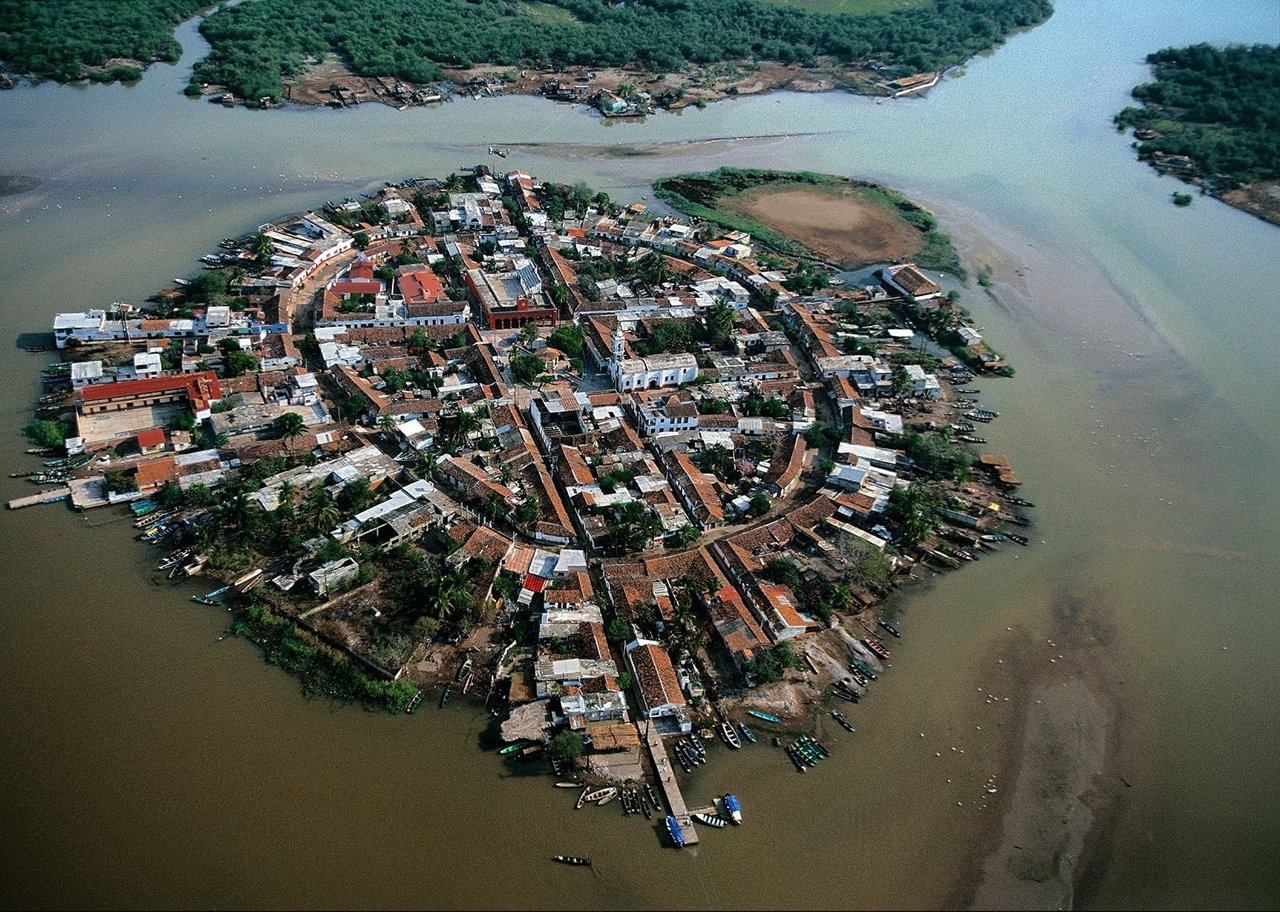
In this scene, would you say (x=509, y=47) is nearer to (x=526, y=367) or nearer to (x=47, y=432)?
(x=526, y=367)

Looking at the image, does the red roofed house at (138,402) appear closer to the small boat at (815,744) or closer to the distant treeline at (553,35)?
the small boat at (815,744)

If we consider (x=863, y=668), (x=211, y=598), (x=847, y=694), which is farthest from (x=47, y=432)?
(x=863, y=668)

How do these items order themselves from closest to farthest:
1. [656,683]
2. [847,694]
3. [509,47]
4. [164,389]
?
[656,683] → [847,694] → [164,389] → [509,47]

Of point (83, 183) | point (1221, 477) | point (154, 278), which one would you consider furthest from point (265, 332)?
point (1221, 477)

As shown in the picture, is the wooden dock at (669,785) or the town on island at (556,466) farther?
the town on island at (556,466)

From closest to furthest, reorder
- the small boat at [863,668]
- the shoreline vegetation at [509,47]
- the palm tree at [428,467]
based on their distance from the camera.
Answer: the small boat at [863,668] < the palm tree at [428,467] < the shoreline vegetation at [509,47]

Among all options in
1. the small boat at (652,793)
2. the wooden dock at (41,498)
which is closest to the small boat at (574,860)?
the small boat at (652,793)
